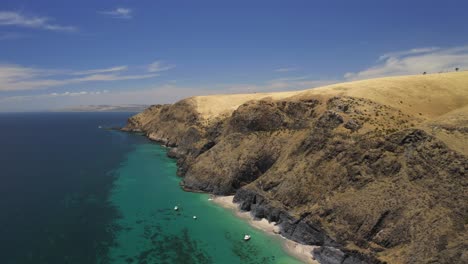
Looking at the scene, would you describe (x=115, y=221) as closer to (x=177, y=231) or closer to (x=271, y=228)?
(x=177, y=231)

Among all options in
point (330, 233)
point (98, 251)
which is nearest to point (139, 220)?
point (98, 251)

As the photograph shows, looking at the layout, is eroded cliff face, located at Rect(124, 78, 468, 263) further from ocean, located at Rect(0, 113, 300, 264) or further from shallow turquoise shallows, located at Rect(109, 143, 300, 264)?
ocean, located at Rect(0, 113, 300, 264)

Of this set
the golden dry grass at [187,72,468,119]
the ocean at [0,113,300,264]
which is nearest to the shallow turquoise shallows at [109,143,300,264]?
the ocean at [0,113,300,264]

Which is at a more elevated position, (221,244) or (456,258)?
(456,258)

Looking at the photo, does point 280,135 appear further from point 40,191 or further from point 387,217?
point 40,191

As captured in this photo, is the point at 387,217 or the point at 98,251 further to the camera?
the point at 98,251

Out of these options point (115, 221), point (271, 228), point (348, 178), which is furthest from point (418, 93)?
point (115, 221)
